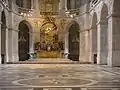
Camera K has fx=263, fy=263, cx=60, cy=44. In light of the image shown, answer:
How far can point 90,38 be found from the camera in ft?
88.4

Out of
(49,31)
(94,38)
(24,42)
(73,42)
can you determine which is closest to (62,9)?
(49,31)

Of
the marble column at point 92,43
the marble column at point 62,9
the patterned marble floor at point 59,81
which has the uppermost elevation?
the marble column at point 62,9

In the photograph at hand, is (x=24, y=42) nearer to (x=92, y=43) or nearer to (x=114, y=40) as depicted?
(x=92, y=43)

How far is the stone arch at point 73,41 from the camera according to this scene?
3488 centimetres

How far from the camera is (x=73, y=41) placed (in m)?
35.3

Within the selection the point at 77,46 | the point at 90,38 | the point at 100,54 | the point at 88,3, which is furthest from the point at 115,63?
the point at 77,46

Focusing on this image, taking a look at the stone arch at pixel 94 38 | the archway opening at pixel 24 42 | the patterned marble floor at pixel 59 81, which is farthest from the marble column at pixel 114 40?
the archway opening at pixel 24 42

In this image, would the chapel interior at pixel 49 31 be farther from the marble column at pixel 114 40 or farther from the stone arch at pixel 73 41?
the marble column at pixel 114 40

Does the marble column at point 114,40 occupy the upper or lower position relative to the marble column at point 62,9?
lower

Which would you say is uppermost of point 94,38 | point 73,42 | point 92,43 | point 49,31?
point 49,31

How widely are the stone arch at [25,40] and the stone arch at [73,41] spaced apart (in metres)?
4.83

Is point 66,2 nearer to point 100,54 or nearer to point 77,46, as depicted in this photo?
point 77,46

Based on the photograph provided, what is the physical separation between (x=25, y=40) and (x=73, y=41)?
6.41 m

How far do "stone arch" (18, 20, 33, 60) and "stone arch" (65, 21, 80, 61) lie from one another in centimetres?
483
